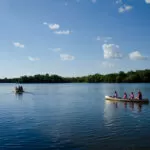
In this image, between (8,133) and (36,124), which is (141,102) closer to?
(36,124)

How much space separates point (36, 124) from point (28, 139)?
677cm

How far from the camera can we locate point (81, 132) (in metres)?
24.2

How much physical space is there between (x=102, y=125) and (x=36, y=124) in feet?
22.2

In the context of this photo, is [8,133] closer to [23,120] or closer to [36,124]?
[36,124]

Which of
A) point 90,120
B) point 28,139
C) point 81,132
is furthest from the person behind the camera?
point 90,120

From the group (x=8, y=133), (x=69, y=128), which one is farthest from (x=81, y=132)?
(x=8, y=133)

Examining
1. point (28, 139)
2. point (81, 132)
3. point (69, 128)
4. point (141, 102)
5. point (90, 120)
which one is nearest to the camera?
point (28, 139)

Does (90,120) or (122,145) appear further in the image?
(90,120)

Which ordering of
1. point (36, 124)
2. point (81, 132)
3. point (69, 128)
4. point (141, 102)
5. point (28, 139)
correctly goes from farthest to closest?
point (141, 102) → point (36, 124) → point (69, 128) → point (81, 132) → point (28, 139)

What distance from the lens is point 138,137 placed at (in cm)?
2236

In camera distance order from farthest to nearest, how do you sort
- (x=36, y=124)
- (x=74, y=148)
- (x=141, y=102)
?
(x=141, y=102) → (x=36, y=124) → (x=74, y=148)

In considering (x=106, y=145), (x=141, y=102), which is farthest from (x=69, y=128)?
(x=141, y=102)

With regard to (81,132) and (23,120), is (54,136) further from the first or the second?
(23,120)

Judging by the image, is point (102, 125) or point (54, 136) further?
point (102, 125)
